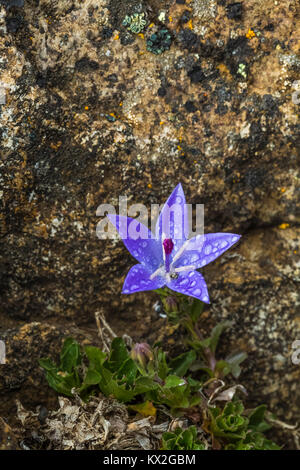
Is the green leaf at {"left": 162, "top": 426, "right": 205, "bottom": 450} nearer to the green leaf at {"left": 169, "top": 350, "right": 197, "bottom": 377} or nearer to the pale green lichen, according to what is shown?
the green leaf at {"left": 169, "top": 350, "right": 197, "bottom": 377}

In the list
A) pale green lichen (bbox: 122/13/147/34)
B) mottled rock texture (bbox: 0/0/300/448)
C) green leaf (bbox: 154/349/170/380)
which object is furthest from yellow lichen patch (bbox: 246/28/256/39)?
green leaf (bbox: 154/349/170/380)

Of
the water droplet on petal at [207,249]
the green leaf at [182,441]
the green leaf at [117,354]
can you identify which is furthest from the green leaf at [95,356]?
the water droplet on petal at [207,249]

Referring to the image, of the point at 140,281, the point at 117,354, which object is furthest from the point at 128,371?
the point at 140,281

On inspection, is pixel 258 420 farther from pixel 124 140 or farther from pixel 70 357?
pixel 124 140

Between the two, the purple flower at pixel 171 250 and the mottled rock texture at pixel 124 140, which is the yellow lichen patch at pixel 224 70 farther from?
the purple flower at pixel 171 250

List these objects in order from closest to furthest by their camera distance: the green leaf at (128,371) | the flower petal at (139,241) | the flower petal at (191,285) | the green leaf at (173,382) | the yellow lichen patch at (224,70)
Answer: the flower petal at (191,285) < the flower petal at (139,241) < the green leaf at (173,382) < the green leaf at (128,371) < the yellow lichen patch at (224,70)
